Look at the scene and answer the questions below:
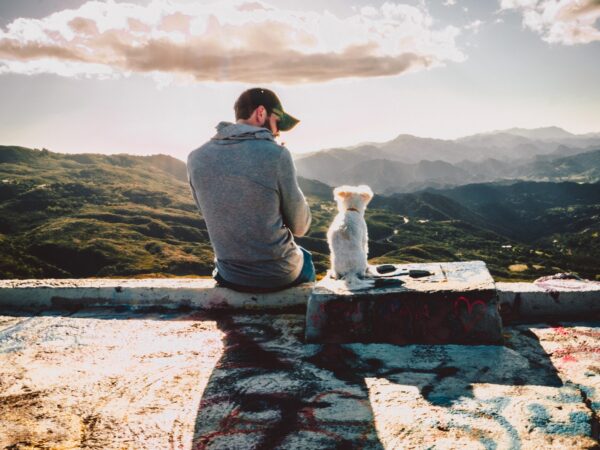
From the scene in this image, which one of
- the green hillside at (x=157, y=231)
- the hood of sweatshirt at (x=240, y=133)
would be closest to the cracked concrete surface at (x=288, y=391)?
the hood of sweatshirt at (x=240, y=133)

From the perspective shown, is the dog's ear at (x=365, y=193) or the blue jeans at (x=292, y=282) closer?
the blue jeans at (x=292, y=282)

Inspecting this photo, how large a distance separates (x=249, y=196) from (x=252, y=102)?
0.86 m

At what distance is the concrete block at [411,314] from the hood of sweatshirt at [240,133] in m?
1.41

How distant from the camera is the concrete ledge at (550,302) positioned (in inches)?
140

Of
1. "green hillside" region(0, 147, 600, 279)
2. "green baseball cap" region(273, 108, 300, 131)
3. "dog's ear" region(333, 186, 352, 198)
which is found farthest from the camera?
"green hillside" region(0, 147, 600, 279)

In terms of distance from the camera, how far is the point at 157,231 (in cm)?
10431

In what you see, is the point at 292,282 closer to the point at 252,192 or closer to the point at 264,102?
the point at 252,192

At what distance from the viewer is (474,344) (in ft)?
10.0

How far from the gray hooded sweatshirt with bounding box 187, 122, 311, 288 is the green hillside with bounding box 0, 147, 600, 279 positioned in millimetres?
74869

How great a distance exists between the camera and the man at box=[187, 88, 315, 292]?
11.3ft

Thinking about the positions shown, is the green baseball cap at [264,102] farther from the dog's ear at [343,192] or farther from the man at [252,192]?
the dog's ear at [343,192]

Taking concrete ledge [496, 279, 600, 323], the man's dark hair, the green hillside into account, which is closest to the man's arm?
the man's dark hair

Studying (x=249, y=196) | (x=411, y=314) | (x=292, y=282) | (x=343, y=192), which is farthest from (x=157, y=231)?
(x=411, y=314)

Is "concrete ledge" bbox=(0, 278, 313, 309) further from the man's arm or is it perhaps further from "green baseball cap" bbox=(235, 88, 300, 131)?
"green baseball cap" bbox=(235, 88, 300, 131)
